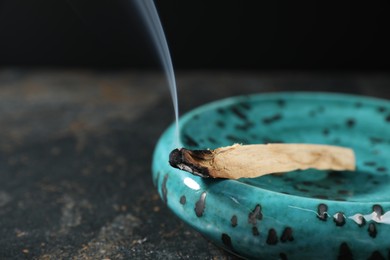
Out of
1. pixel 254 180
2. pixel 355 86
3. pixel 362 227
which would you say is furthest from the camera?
pixel 355 86

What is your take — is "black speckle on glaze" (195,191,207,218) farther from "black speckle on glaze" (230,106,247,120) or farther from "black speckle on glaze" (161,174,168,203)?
"black speckle on glaze" (230,106,247,120)

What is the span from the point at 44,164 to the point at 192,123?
405mm

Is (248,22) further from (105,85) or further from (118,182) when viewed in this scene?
(118,182)

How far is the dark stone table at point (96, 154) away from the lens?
797 mm

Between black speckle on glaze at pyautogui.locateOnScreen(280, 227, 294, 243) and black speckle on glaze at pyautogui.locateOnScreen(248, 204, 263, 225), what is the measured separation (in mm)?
29

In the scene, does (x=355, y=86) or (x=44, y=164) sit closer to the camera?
(x=44, y=164)

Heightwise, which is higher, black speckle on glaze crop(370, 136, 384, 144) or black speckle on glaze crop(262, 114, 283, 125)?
black speckle on glaze crop(262, 114, 283, 125)

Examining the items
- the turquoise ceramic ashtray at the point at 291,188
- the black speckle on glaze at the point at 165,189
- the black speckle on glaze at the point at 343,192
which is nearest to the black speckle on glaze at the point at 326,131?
the turquoise ceramic ashtray at the point at 291,188

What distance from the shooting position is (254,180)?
71 cm

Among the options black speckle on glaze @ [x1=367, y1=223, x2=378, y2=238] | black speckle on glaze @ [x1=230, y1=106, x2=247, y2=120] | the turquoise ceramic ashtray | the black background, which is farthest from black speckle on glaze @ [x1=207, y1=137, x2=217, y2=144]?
the black background

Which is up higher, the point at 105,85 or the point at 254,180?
the point at 254,180

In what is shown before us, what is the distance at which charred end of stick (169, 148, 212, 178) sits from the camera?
590mm

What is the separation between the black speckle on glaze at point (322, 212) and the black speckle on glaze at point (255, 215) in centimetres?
6

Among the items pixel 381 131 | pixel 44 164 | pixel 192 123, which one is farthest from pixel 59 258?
pixel 381 131
